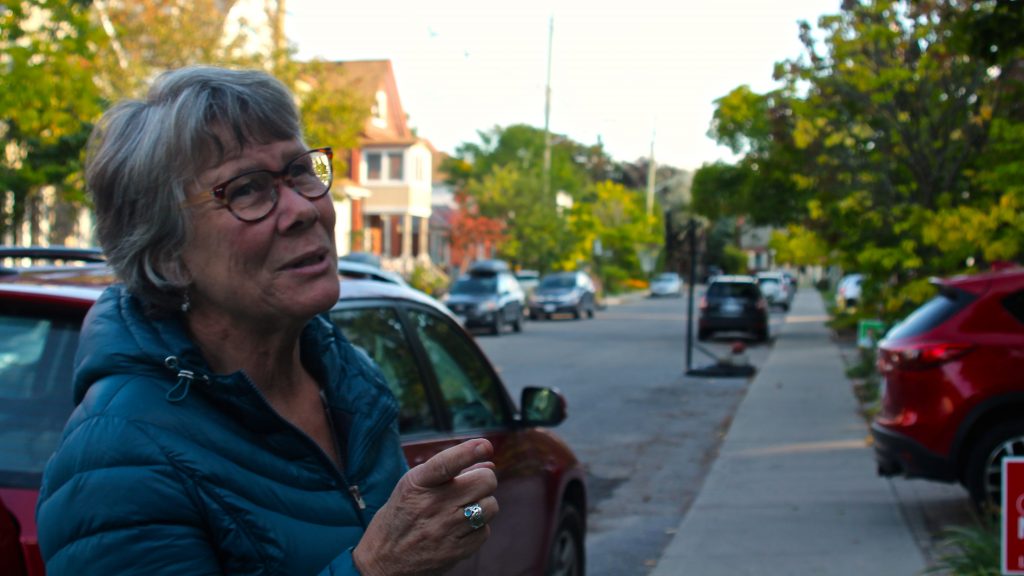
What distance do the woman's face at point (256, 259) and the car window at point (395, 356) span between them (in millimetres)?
1795

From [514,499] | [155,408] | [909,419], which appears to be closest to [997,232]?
[909,419]

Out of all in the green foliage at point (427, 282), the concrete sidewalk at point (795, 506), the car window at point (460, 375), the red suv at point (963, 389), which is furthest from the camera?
the green foliage at point (427, 282)

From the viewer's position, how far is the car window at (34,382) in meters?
3.16

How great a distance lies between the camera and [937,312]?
7.93 m

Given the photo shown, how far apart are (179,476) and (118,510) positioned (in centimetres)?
11

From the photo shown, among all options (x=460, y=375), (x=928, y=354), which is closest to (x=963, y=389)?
(x=928, y=354)

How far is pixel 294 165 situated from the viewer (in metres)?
2.13

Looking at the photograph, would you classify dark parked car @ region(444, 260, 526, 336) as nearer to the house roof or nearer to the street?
the street

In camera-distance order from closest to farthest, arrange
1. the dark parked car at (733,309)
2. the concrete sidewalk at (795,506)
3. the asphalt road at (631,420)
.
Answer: the concrete sidewalk at (795,506)
the asphalt road at (631,420)
the dark parked car at (733,309)

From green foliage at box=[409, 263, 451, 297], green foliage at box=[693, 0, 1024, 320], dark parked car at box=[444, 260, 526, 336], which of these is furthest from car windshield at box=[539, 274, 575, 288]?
green foliage at box=[693, 0, 1024, 320]

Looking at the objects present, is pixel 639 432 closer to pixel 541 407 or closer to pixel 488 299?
pixel 541 407

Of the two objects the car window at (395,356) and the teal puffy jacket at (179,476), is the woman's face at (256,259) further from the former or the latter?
the car window at (395,356)

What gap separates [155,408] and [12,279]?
202 cm

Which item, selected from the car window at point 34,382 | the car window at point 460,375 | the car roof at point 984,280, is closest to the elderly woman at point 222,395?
the car window at point 34,382
